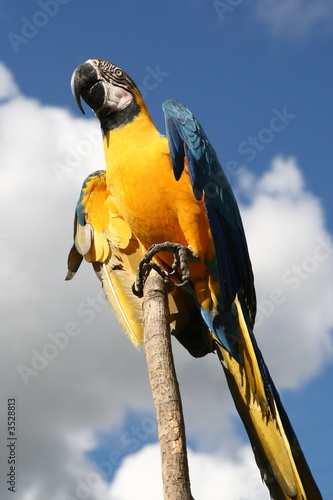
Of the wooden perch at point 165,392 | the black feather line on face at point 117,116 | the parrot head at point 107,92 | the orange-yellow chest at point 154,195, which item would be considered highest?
the parrot head at point 107,92

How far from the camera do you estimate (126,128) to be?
10.9 feet

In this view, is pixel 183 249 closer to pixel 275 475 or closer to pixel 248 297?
pixel 248 297

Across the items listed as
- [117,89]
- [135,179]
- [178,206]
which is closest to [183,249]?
[178,206]

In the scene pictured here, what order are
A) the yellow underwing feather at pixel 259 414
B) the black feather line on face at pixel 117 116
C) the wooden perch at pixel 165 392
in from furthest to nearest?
the black feather line on face at pixel 117 116
the yellow underwing feather at pixel 259 414
the wooden perch at pixel 165 392

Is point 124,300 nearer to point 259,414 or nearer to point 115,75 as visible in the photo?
point 259,414

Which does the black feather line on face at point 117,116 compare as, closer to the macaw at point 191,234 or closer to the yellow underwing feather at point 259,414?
the macaw at point 191,234

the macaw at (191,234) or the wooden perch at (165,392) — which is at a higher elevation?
the macaw at (191,234)

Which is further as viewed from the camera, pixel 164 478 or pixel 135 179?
pixel 135 179

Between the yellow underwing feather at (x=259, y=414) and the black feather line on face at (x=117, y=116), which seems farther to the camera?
the black feather line on face at (x=117, y=116)

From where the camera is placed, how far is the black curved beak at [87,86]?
3.45 meters

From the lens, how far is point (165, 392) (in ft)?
7.70

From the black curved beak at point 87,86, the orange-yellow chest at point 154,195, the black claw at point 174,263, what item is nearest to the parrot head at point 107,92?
the black curved beak at point 87,86

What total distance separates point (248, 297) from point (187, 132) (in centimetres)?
101

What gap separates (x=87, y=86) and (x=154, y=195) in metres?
0.90
